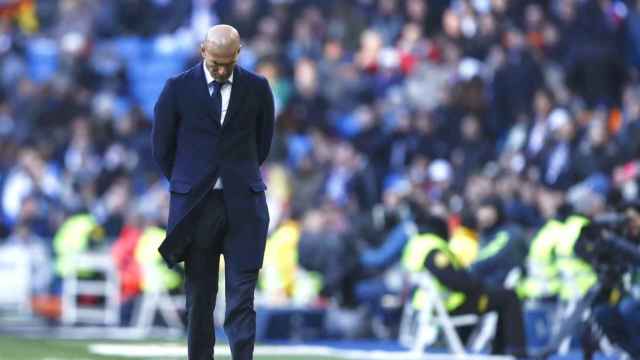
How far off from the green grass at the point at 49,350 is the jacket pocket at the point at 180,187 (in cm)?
468

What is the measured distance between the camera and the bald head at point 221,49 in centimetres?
1091

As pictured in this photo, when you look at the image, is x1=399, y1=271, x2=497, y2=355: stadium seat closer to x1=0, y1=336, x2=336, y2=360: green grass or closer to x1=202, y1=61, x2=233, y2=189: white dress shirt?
x1=0, y1=336, x2=336, y2=360: green grass

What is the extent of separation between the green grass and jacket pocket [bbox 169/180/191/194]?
4.68 m

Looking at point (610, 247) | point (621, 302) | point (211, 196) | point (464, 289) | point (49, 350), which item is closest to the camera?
point (211, 196)

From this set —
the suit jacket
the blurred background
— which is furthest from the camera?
the suit jacket

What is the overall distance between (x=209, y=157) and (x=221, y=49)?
2.09ft

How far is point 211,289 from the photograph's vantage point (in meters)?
11.3

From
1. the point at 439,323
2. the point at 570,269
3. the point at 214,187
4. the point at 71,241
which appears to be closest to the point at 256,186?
the point at 214,187

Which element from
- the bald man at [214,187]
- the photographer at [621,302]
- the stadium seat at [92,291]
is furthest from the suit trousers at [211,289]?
the stadium seat at [92,291]

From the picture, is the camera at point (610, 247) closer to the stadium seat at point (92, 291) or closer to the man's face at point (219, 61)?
the man's face at point (219, 61)

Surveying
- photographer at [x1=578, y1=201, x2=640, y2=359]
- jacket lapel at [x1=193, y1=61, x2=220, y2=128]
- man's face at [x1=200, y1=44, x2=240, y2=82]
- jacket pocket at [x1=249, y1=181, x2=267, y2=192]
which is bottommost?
photographer at [x1=578, y1=201, x2=640, y2=359]

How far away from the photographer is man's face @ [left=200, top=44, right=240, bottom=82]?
36.0 feet

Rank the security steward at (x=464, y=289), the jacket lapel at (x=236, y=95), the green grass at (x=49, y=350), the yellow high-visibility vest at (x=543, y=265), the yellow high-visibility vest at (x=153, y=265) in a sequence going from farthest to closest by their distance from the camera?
→ the yellow high-visibility vest at (x=153, y=265) → the yellow high-visibility vest at (x=543, y=265) → the security steward at (x=464, y=289) → the green grass at (x=49, y=350) → the jacket lapel at (x=236, y=95)

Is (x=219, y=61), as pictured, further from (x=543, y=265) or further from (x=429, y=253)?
(x=543, y=265)
